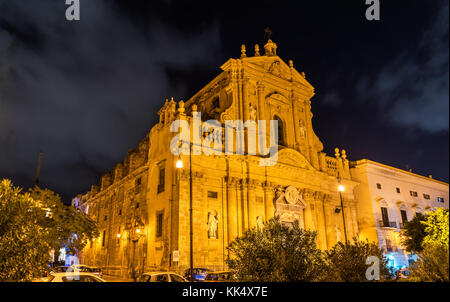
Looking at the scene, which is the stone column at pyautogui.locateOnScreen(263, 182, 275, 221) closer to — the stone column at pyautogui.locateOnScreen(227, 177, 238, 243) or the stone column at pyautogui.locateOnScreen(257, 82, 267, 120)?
the stone column at pyautogui.locateOnScreen(227, 177, 238, 243)

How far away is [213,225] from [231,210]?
7.29ft

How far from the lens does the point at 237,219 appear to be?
1044 inches

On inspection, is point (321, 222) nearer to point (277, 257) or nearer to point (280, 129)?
point (280, 129)

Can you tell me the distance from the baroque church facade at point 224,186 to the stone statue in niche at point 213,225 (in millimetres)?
70

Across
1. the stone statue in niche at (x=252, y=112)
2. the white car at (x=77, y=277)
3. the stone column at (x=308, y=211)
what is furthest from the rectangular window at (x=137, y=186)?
the white car at (x=77, y=277)

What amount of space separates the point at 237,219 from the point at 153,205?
664 centimetres

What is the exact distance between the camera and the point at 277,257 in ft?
34.5

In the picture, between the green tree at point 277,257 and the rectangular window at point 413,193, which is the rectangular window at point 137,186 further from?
the rectangular window at point 413,193

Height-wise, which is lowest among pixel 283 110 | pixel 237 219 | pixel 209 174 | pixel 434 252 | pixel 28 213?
pixel 434 252

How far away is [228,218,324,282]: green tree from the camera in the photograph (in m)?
10.5

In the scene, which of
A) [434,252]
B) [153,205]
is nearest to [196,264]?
[153,205]
